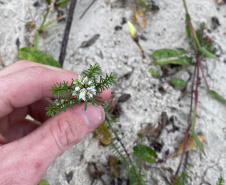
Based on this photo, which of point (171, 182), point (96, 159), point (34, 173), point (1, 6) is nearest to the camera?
point (34, 173)

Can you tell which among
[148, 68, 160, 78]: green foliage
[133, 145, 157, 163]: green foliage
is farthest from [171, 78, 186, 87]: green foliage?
[133, 145, 157, 163]: green foliage

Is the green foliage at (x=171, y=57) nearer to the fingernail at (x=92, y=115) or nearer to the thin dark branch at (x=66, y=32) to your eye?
the thin dark branch at (x=66, y=32)

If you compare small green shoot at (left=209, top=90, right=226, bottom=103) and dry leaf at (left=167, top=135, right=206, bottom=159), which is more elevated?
small green shoot at (left=209, top=90, right=226, bottom=103)

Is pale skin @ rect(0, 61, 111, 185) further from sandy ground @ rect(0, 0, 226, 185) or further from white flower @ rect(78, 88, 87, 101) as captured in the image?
sandy ground @ rect(0, 0, 226, 185)

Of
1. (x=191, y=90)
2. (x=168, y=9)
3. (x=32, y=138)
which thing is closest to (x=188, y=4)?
(x=168, y=9)

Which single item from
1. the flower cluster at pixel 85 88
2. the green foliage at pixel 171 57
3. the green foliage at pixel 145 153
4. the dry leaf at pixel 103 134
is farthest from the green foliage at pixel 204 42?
the flower cluster at pixel 85 88

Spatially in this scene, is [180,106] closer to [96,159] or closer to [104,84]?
[96,159]

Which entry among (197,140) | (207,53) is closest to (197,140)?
(197,140)
